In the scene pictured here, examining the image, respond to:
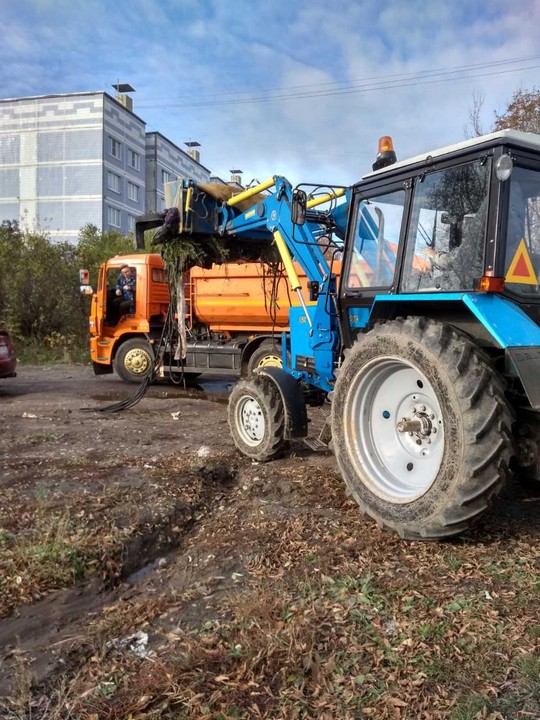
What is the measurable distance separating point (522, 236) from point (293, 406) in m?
2.64

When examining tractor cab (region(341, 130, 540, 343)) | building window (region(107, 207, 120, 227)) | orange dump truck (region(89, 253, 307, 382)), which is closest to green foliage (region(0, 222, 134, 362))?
orange dump truck (region(89, 253, 307, 382))

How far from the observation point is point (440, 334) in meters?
3.45

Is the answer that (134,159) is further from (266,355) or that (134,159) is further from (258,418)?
(258,418)

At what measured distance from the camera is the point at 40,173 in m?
38.4

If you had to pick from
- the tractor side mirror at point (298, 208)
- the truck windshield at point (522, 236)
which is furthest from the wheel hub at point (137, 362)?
the truck windshield at point (522, 236)

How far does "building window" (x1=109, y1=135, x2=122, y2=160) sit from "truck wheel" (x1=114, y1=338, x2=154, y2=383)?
98.1 feet

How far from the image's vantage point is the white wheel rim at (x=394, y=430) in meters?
3.81

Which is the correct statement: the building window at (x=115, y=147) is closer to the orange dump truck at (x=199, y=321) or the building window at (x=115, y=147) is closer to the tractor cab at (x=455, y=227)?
the orange dump truck at (x=199, y=321)

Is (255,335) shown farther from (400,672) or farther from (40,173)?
(40,173)

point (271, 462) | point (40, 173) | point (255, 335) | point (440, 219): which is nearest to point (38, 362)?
point (255, 335)

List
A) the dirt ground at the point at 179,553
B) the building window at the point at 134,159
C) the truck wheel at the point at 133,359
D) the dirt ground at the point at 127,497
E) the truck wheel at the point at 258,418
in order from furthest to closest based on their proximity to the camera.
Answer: the building window at the point at 134,159
the truck wheel at the point at 133,359
the truck wheel at the point at 258,418
the dirt ground at the point at 127,497
the dirt ground at the point at 179,553

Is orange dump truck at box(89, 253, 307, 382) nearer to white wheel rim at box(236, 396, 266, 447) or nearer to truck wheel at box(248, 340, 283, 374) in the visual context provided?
truck wheel at box(248, 340, 283, 374)

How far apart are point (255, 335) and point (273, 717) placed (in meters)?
9.46

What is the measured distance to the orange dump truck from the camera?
1085 cm
